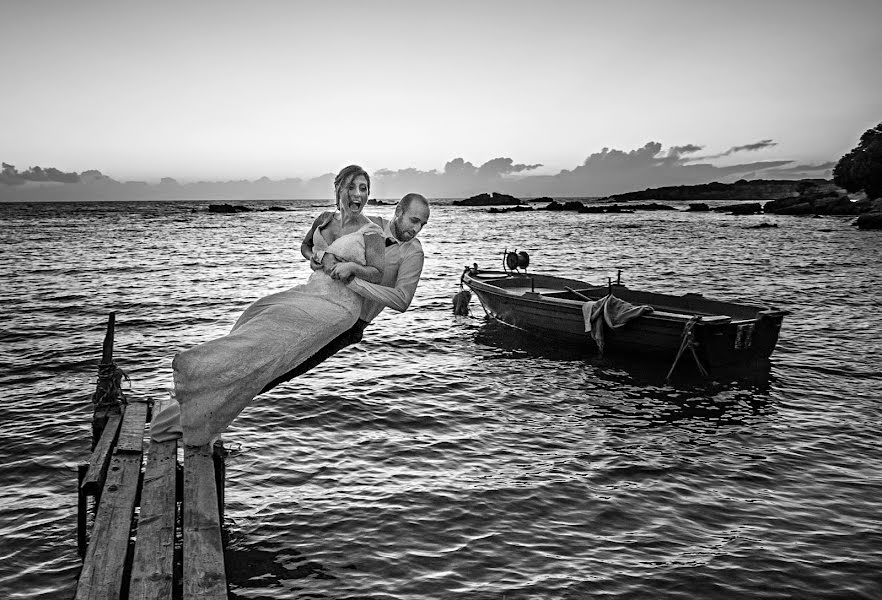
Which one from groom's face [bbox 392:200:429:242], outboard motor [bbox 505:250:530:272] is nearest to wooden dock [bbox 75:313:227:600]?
groom's face [bbox 392:200:429:242]

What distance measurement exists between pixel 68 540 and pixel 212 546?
3706 mm

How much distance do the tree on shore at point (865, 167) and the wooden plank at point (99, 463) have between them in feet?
322

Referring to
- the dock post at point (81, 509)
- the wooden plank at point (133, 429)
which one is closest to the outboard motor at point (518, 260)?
the wooden plank at point (133, 429)

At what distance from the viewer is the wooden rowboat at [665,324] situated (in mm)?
15281

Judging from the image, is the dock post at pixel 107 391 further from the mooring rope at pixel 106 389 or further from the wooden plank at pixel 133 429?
the wooden plank at pixel 133 429

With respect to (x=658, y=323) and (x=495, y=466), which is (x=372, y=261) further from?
(x=658, y=323)

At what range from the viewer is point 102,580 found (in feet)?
15.0

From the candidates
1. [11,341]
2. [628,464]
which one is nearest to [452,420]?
[628,464]

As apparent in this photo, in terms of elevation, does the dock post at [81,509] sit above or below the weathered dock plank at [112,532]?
below

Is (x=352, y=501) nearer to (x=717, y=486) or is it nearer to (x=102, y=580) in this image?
(x=102, y=580)

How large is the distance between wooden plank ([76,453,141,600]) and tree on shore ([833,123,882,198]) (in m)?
98.7

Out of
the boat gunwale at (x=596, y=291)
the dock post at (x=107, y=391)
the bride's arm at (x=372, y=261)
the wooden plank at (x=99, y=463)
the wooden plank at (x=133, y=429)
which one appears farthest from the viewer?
the boat gunwale at (x=596, y=291)

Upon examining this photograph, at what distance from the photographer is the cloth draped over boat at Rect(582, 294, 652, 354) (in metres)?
16.4

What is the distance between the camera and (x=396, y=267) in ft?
16.1
